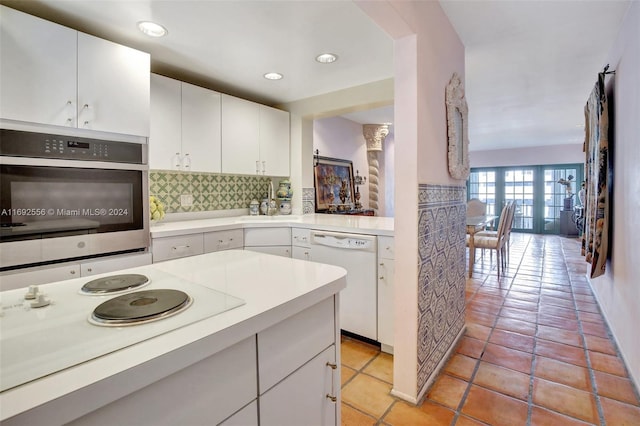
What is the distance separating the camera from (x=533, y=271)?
4.43 metres

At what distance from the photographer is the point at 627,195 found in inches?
79.2

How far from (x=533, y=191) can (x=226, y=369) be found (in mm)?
9459

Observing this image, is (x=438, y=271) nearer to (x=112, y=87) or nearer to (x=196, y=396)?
(x=196, y=396)

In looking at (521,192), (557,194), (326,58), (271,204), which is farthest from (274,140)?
(557,194)

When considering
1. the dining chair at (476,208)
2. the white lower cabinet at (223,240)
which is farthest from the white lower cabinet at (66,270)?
the dining chair at (476,208)

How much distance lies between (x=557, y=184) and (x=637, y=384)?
7.60 m

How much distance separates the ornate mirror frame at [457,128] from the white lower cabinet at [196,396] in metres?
1.88

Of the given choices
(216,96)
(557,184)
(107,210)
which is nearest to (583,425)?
(107,210)

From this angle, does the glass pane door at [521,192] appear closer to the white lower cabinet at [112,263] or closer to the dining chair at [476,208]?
Result: the dining chair at [476,208]

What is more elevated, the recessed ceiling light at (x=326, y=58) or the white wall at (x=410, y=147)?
the recessed ceiling light at (x=326, y=58)

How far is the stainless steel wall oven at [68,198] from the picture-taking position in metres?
1.63

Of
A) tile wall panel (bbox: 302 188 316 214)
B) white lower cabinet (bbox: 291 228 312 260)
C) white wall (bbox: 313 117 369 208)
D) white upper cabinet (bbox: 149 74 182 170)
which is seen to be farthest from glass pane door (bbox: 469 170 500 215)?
white upper cabinet (bbox: 149 74 182 170)

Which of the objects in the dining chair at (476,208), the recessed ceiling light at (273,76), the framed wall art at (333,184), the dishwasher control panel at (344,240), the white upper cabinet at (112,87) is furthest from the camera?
the dining chair at (476,208)

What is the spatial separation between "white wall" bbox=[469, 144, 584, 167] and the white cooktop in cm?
776
